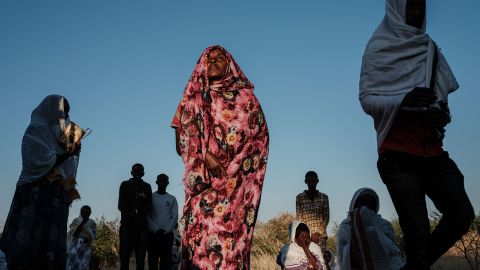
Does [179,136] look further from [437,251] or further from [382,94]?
[437,251]

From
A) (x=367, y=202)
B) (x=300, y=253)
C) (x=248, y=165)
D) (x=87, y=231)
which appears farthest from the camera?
(x=87, y=231)

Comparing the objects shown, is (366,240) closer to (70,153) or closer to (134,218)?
(70,153)

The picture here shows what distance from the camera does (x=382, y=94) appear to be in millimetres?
3756

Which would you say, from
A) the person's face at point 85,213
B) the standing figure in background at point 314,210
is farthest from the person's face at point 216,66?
the person's face at point 85,213

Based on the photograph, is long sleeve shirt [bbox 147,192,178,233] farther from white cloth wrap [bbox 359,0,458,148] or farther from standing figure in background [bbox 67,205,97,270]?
white cloth wrap [bbox 359,0,458,148]

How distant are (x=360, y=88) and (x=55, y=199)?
4.19 m

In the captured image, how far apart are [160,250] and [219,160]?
21.7 feet

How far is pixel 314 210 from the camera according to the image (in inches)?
413

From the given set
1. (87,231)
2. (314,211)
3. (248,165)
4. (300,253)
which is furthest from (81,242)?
(248,165)

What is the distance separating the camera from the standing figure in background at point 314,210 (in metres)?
10.3

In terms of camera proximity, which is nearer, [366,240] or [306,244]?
[366,240]

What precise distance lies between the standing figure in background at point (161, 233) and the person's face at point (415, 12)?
7.59 meters

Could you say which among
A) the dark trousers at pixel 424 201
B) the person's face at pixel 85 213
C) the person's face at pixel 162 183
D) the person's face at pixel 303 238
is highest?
the person's face at pixel 162 183

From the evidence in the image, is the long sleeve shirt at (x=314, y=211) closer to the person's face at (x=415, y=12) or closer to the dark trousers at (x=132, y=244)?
the dark trousers at (x=132, y=244)
